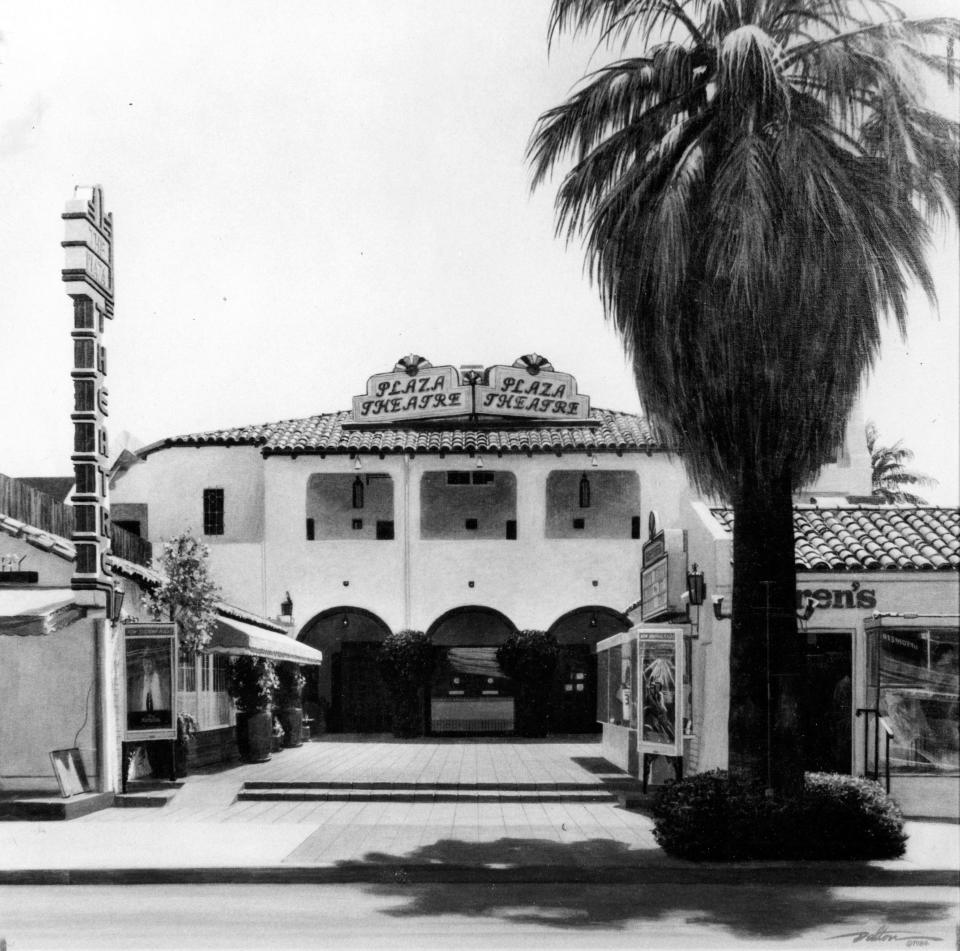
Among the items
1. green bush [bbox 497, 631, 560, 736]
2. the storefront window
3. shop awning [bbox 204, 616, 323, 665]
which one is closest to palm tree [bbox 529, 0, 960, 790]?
the storefront window

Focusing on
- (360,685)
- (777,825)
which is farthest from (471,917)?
(360,685)

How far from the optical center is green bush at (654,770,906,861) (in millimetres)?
12273

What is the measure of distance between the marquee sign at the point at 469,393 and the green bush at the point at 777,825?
845cm

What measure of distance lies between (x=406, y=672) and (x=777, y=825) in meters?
19.3

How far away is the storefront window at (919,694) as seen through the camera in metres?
15.9

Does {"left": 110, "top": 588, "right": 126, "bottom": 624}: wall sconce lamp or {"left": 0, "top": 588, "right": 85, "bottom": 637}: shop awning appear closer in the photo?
{"left": 0, "top": 588, "right": 85, "bottom": 637}: shop awning

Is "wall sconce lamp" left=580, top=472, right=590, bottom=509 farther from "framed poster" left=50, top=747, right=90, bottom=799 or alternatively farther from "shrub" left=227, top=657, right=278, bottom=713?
"framed poster" left=50, top=747, right=90, bottom=799

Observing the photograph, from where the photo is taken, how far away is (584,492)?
33.1 metres

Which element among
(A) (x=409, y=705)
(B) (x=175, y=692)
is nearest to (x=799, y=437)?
(B) (x=175, y=692)

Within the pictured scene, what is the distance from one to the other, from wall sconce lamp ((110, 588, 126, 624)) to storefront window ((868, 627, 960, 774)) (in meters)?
9.28

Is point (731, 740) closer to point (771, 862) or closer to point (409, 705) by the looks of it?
point (771, 862)

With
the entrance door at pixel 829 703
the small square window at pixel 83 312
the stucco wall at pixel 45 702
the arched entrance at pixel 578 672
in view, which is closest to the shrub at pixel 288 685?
the arched entrance at pixel 578 672

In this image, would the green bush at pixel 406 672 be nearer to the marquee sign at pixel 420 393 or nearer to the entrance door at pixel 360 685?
the entrance door at pixel 360 685
